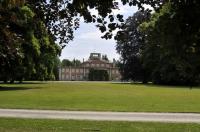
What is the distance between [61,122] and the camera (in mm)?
Result: 18141

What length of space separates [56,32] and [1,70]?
1818 inches

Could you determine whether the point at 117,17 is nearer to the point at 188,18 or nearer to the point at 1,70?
the point at 188,18

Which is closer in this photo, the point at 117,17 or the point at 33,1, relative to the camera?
the point at 117,17

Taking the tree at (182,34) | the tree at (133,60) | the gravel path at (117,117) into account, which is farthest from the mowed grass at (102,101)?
the tree at (133,60)

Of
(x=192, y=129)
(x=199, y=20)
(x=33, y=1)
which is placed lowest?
(x=192, y=129)

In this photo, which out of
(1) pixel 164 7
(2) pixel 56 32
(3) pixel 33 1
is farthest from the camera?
(2) pixel 56 32

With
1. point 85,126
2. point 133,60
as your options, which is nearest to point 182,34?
point 85,126

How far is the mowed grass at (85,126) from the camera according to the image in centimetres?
1595

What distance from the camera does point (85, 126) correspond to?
1705 cm

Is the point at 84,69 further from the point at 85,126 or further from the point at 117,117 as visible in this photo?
the point at 85,126

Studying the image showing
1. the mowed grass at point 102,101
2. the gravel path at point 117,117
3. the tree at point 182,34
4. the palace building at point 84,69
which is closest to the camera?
the tree at point 182,34

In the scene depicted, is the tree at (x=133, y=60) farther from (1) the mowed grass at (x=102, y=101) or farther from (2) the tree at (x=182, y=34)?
(2) the tree at (x=182, y=34)

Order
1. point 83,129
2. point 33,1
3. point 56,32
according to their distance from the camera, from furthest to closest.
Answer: point 83,129 < point 56,32 < point 33,1

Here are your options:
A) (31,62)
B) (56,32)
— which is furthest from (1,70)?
(56,32)
